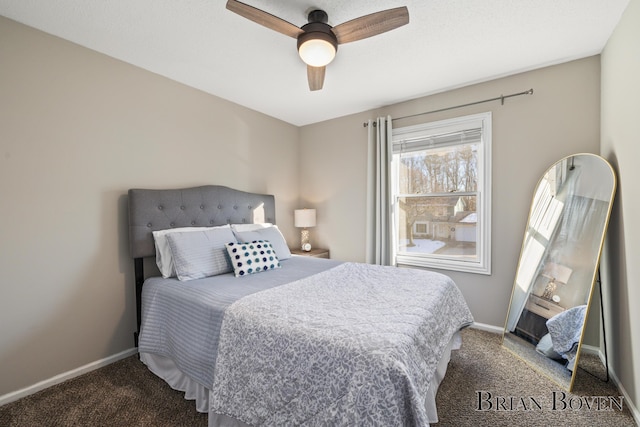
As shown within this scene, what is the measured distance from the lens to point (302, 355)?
4.23 feet

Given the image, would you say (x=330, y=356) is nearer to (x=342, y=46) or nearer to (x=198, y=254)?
(x=198, y=254)

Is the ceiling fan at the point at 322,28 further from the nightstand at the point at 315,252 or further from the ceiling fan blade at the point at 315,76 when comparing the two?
the nightstand at the point at 315,252

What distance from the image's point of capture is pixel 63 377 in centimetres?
211

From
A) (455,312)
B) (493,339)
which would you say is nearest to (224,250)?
(455,312)

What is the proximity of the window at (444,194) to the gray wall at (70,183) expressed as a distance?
2417 mm

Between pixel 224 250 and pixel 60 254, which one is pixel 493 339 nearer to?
pixel 224 250

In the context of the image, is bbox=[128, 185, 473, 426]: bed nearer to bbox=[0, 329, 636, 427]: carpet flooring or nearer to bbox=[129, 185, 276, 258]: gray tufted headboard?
bbox=[129, 185, 276, 258]: gray tufted headboard

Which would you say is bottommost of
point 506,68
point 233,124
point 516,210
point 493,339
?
point 493,339

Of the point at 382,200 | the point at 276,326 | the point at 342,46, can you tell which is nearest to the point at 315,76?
the point at 342,46

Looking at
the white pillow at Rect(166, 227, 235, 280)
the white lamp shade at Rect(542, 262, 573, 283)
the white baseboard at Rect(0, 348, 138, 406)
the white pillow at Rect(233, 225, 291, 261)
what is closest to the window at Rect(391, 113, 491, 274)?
the white lamp shade at Rect(542, 262, 573, 283)

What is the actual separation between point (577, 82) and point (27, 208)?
4.36m

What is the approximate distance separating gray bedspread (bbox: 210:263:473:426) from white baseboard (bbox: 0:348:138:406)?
1.42 metres

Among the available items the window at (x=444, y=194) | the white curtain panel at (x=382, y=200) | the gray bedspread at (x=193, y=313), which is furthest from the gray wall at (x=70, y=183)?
the window at (x=444, y=194)

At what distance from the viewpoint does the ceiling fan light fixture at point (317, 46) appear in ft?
5.84
